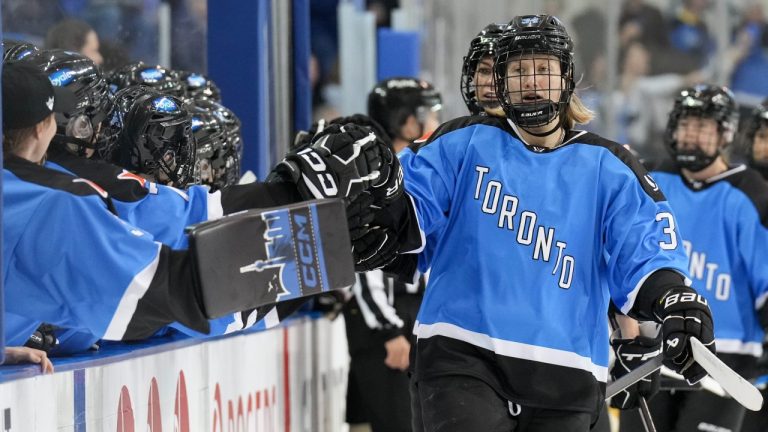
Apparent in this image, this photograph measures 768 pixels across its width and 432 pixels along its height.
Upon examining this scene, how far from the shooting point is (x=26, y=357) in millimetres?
2885

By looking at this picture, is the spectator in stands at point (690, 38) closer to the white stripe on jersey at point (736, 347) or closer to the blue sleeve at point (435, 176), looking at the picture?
the white stripe on jersey at point (736, 347)

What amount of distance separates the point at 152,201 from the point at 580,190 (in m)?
0.98

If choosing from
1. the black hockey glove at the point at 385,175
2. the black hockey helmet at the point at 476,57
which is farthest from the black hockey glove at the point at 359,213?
the black hockey helmet at the point at 476,57

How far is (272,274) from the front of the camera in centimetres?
272

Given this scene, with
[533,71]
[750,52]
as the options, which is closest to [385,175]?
[533,71]

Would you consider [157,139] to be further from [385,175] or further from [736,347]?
[736,347]

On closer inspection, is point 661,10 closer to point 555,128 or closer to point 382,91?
point 382,91

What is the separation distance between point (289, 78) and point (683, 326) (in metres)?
2.88

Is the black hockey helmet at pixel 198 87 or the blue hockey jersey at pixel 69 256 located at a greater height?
the black hockey helmet at pixel 198 87

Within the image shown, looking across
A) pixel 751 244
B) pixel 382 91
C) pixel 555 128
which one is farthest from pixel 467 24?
pixel 555 128

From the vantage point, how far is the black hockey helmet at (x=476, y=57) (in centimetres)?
414

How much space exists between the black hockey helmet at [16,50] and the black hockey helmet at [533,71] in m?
1.11

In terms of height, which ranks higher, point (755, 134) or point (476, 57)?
point (476, 57)

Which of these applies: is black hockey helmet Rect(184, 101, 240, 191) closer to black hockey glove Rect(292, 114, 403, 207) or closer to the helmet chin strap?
black hockey glove Rect(292, 114, 403, 207)
